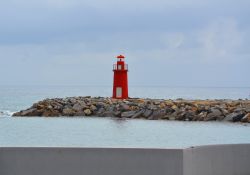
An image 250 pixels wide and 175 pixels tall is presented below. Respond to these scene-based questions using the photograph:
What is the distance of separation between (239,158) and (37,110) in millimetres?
25524

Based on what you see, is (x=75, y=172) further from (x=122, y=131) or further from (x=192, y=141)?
(x=122, y=131)

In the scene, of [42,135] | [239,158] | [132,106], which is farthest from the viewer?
[132,106]

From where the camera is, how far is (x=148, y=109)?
1152 inches

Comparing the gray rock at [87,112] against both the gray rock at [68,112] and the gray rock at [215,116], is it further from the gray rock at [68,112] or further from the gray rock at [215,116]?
the gray rock at [215,116]

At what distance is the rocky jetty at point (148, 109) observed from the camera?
26.7 m

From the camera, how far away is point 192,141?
73.9 feet

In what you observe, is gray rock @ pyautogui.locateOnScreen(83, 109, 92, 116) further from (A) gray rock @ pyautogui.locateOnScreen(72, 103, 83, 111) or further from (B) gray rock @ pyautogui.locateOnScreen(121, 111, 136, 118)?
(B) gray rock @ pyautogui.locateOnScreen(121, 111, 136, 118)

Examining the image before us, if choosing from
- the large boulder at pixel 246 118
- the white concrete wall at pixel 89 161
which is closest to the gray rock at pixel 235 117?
the large boulder at pixel 246 118

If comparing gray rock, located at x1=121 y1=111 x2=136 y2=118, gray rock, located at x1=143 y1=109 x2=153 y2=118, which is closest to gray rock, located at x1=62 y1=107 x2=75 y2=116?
gray rock, located at x1=121 y1=111 x2=136 y2=118

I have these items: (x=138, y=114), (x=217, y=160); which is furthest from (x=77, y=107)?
(x=217, y=160)

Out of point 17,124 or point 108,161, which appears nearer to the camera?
point 108,161

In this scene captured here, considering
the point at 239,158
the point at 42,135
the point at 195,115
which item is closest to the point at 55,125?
the point at 42,135

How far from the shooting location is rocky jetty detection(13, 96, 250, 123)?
2671 cm

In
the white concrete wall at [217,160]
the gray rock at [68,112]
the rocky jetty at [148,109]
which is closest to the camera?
the white concrete wall at [217,160]
